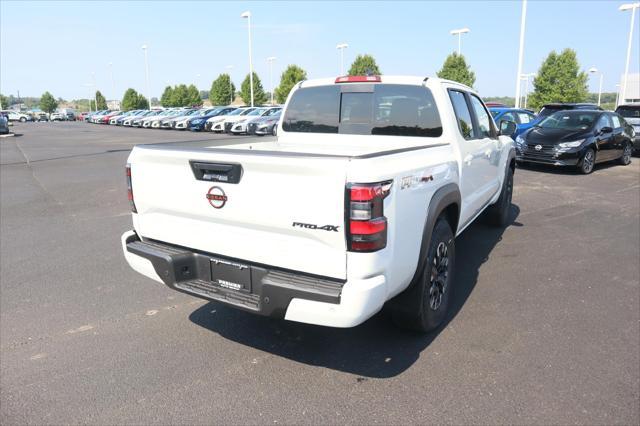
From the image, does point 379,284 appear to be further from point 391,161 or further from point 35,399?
point 35,399

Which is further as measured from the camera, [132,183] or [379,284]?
[132,183]

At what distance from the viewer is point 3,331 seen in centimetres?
370

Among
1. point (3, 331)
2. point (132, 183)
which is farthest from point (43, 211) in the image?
point (132, 183)

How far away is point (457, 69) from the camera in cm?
3891

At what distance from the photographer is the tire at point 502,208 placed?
6.47m

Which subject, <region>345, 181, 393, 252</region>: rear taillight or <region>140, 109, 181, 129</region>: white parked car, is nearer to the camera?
<region>345, 181, 393, 252</region>: rear taillight

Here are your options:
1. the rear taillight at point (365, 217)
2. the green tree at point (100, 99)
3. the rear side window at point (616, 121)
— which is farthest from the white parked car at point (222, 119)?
the green tree at point (100, 99)

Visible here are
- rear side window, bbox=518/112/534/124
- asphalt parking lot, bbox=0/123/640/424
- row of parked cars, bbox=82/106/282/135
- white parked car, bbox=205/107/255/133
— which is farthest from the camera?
white parked car, bbox=205/107/255/133

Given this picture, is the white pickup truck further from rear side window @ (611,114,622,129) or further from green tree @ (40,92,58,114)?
green tree @ (40,92,58,114)

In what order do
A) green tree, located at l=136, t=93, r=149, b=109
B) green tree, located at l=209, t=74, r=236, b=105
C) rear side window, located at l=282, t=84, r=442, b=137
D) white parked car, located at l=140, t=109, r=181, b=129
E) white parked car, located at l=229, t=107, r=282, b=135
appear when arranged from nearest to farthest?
rear side window, located at l=282, t=84, r=442, b=137, white parked car, located at l=229, t=107, r=282, b=135, white parked car, located at l=140, t=109, r=181, b=129, green tree, located at l=209, t=74, r=236, b=105, green tree, located at l=136, t=93, r=149, b=109

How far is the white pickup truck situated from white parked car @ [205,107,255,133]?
24.5 metres

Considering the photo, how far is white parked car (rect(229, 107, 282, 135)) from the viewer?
25134mm

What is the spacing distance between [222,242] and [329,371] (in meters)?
1.14

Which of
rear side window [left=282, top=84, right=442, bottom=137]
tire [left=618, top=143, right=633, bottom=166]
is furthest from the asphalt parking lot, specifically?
tire [left=618, top=143, right=633, bottom=166]
